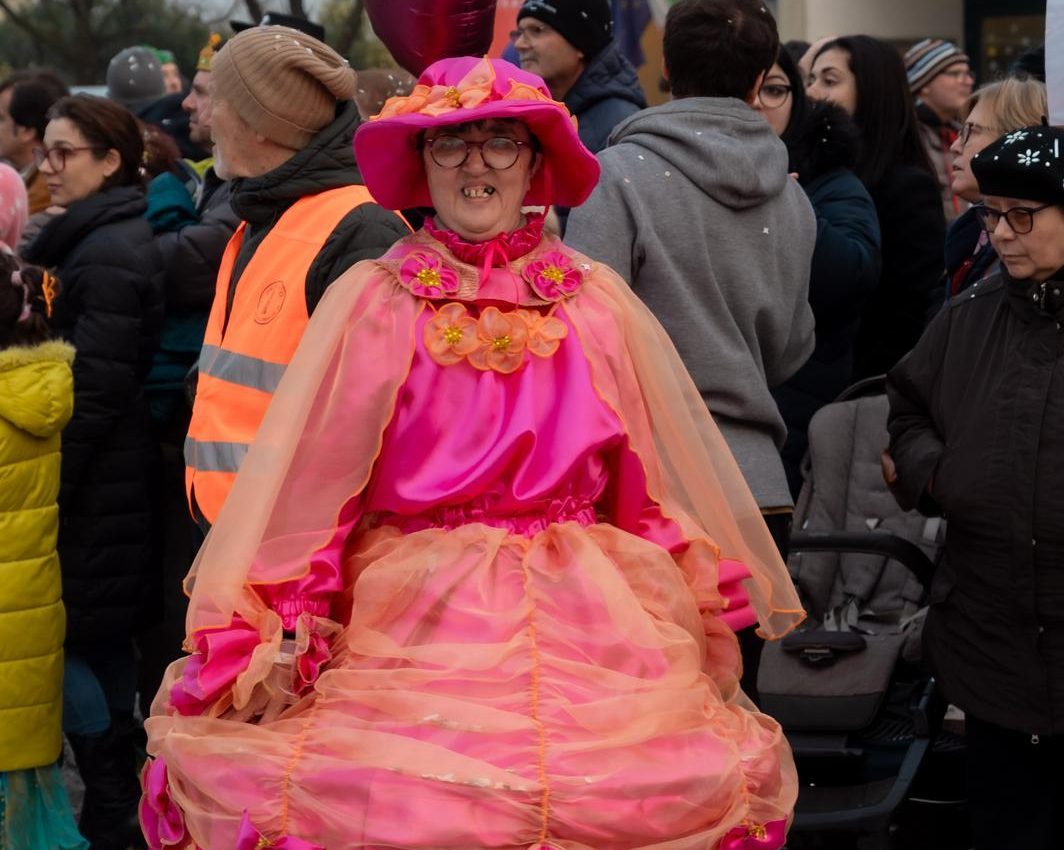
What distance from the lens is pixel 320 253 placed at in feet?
14.6

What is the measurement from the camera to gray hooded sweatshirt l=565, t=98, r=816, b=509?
4605mm

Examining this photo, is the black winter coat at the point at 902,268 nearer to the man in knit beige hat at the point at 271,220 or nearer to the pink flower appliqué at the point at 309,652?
the man in knit beige hat at the point at 271,220

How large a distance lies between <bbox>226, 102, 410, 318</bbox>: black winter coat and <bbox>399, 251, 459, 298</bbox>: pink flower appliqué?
0.66 metres

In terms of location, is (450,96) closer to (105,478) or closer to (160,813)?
(160,813)

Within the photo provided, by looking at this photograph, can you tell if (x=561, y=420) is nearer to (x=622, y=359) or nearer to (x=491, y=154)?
(x=622, y=359)

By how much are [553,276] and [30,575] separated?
241 centimetres

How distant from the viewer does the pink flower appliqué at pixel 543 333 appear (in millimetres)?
3711

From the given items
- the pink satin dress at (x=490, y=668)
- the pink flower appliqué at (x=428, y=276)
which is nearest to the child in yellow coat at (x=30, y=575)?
the pink satin dress at (x=490, y=668)

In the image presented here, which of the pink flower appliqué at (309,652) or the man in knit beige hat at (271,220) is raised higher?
the man in knit beige hat at (271,220)

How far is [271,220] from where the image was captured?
4.66 meters

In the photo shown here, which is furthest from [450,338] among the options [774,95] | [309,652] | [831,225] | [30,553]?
[774,95]

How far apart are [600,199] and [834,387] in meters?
1.81

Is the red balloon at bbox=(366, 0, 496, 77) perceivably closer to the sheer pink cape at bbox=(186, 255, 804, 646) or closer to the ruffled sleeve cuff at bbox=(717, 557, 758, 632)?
the sheer pink cape at bbox=(186, 255, 804, 646)

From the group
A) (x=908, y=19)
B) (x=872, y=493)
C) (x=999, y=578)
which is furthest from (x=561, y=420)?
(x=908, y=19)
